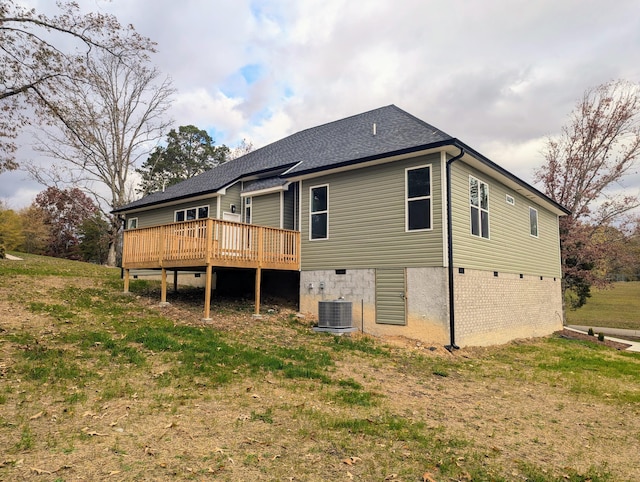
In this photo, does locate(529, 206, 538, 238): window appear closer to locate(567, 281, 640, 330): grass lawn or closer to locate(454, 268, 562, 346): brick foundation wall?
locate(454, 268, 562, 346): brick foundation wall

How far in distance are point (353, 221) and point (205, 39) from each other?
6.93 m

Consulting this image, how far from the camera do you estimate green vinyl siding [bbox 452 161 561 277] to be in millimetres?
10664

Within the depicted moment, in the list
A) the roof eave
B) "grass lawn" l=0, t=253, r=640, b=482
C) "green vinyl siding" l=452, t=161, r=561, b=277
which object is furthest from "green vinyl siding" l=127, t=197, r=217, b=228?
the roof eave

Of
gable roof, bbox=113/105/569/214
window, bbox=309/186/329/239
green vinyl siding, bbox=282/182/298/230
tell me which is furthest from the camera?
green vinyl siding, bbox=282/182/298/230

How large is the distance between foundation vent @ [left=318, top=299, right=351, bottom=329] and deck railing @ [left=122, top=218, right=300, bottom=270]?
215 cm

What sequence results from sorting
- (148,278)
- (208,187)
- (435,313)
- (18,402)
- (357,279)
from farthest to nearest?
(148,278)
(208,187)
(357,279)
(435,313)
(18,402)

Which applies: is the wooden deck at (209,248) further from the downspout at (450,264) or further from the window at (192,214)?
the downspout at (450,264)

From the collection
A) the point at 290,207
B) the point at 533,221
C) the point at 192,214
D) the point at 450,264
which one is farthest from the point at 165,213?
the point at 533,221

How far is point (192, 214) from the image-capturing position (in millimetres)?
16656

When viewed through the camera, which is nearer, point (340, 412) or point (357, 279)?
point (340, 412)

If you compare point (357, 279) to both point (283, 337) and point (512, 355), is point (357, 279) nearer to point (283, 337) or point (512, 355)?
point (283, 337)

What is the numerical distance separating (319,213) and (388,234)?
2571mm

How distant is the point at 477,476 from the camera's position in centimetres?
362

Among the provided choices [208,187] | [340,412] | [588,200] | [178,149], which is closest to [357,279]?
[340,412]
